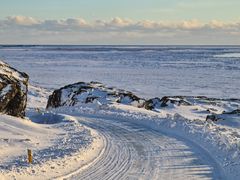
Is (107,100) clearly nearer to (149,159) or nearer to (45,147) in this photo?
(45,147)

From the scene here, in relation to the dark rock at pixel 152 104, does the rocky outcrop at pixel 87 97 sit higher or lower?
higher

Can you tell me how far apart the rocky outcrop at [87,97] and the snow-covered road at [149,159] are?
11.7 m

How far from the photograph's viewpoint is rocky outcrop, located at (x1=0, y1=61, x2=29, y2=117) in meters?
22.7

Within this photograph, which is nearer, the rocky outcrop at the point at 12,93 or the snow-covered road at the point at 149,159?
the snow-covered road at the point at 149,159

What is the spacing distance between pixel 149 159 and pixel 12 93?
9.67 meters

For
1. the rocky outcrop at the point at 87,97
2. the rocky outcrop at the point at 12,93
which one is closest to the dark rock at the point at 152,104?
the rocky outcrop at the point at 87,97

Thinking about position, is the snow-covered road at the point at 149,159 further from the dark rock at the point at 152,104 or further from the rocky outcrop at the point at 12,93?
the dark rock at the point at 152,104

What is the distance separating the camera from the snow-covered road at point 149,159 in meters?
14.2

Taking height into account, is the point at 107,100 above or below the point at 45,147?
below

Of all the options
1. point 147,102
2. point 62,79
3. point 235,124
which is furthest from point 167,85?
point 235,124

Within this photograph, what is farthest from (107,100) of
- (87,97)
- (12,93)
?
(12,93)

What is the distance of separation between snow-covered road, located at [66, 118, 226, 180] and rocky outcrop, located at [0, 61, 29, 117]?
15.5ft

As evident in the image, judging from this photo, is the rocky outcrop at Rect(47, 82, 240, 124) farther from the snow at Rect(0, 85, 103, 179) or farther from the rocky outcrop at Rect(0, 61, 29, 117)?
the rocky outcrop at Rect(0, 61, 29, 117)

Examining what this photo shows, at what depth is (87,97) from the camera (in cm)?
3441
